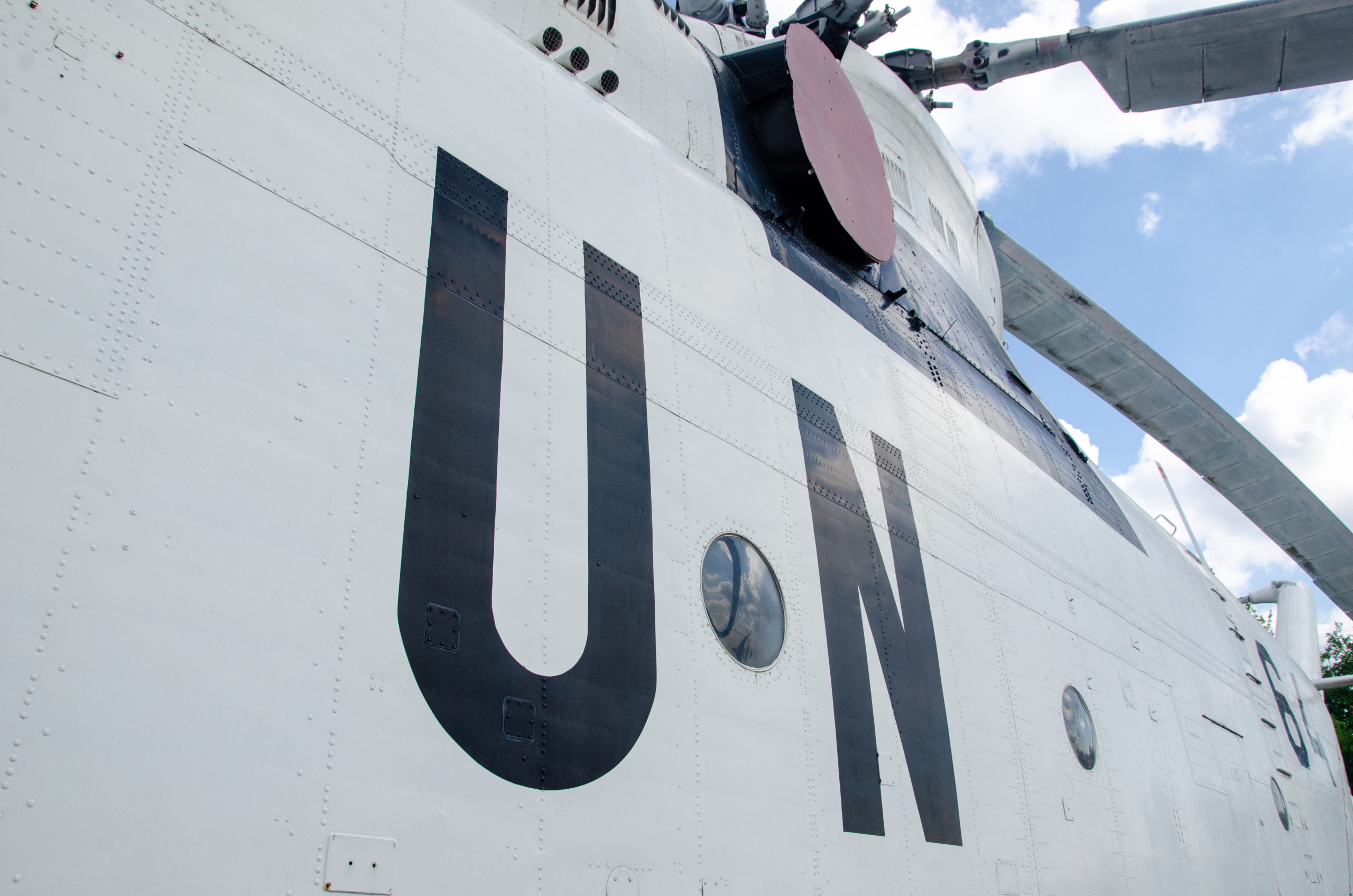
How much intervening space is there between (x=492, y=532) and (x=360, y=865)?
109 cm

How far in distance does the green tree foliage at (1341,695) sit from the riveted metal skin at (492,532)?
29.1 meters

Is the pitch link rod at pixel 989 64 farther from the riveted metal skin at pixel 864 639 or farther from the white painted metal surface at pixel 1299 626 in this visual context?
the white painted metal surface at pixel 1299 626

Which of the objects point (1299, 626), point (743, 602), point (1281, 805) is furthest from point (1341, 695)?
point (743, 602)

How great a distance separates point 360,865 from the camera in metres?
2.28

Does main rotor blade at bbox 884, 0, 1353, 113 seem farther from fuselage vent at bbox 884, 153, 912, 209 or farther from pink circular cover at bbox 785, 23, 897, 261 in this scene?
pink circular cover at bbox 785, 23, 897, 261

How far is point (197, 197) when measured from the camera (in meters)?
2.59

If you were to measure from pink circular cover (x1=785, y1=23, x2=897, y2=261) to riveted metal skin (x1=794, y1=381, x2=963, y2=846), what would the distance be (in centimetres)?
202

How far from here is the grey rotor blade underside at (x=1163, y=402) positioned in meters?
13.7

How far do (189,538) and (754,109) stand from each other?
5319 mm

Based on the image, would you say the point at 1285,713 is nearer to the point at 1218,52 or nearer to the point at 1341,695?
the point at 1218,52

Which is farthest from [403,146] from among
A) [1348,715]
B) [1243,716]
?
[1348,715]

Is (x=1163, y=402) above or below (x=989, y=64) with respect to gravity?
below

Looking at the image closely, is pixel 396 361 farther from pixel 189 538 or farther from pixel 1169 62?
pixel 1169 62

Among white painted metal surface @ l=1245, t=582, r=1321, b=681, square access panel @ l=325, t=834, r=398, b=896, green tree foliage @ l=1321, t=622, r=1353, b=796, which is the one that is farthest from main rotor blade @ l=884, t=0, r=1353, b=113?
green tree foliage @ l=1321, t=622, r=1353, b=796
